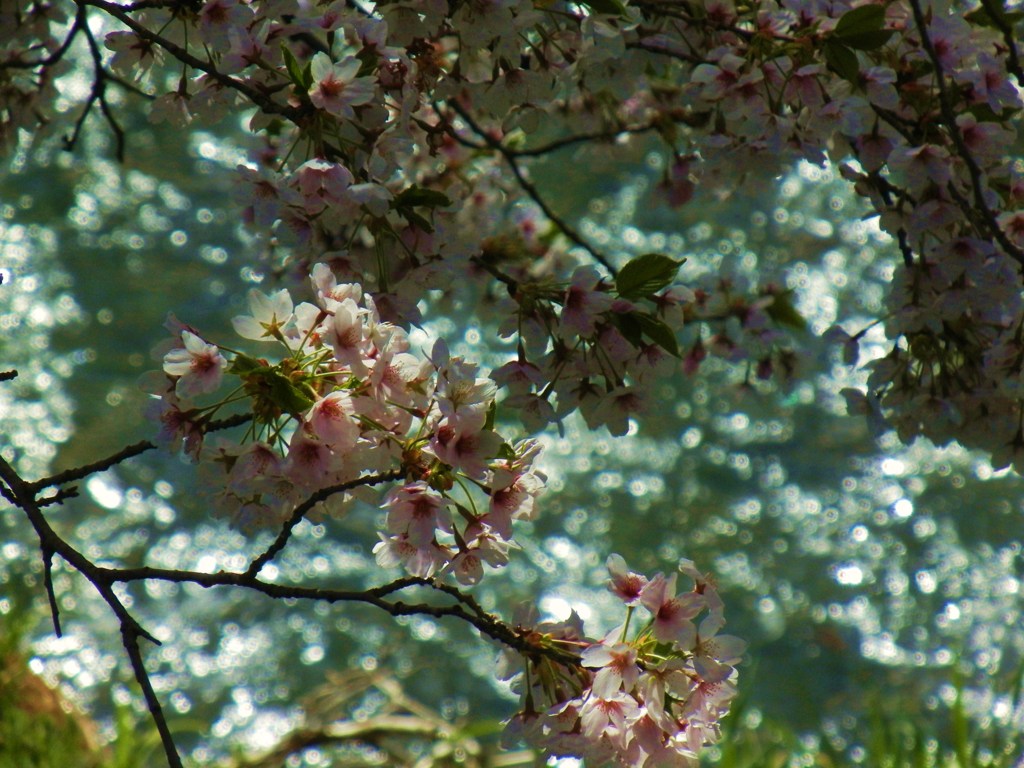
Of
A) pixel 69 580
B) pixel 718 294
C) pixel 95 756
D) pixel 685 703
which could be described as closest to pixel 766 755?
pixel 718 294

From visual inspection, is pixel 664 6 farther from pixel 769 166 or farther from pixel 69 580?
pixel 69 580

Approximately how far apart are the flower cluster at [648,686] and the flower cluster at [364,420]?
10cm

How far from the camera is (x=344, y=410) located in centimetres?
77

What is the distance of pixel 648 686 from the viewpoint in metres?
0.82

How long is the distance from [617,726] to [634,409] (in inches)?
13.7

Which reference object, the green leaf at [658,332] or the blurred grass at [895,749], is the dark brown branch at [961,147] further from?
the blurred grass at [895,749]

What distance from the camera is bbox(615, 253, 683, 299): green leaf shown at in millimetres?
955

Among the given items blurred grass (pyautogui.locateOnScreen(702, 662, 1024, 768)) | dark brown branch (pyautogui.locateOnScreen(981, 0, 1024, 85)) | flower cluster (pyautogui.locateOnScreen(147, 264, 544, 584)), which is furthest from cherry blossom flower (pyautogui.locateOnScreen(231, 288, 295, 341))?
blurred grass (pyautogui.locateOnScreen(702, 662, 1024, 768))

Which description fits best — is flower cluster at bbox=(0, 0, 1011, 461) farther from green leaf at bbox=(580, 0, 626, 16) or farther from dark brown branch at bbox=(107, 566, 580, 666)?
dark brown branch at bbox=(107, 566, 580, 666)

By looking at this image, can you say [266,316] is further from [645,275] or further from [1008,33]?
[1008,33]

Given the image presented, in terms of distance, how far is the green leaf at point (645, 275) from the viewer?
955mm

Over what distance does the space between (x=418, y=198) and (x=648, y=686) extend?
1.41ft

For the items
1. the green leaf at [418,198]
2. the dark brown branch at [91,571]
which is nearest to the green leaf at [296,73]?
the green leaf at [418,198]

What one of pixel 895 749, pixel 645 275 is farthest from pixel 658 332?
pixel 895 749
